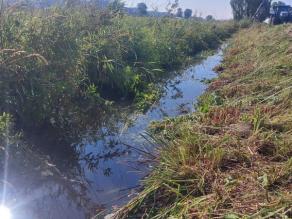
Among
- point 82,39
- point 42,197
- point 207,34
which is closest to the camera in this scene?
point 42,197

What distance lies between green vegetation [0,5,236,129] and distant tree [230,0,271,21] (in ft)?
92.1

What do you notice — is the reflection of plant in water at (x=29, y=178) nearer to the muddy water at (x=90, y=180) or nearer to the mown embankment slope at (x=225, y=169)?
the muddy water at (x=90, y=180)

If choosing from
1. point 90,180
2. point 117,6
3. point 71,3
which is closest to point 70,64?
point 90,180

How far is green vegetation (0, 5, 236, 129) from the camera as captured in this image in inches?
202

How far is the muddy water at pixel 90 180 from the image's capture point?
12.9 feet

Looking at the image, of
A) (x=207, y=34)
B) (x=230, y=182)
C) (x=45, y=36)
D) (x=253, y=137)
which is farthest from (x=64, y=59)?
(x=207, y=34)

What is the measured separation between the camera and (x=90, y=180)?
461 centimetres

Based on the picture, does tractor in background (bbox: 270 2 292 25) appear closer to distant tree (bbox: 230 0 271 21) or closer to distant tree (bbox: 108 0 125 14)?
distant tree (bbox: 230 0 271 21)

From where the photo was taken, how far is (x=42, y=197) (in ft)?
13.4

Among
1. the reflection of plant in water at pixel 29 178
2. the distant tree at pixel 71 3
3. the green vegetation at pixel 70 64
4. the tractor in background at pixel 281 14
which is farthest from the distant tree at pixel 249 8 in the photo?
the reflection of plant in water at pixel 29 178

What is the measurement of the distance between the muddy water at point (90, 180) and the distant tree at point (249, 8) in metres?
33.3

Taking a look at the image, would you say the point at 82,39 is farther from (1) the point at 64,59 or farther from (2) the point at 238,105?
(2) the point at 238,105

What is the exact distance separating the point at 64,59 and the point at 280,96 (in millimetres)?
3090

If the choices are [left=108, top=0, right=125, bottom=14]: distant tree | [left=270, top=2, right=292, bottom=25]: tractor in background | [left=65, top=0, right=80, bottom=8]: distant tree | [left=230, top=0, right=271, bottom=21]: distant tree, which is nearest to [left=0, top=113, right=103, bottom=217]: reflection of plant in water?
[left=65, top=0, right=80, bottom=8]: distant tree
